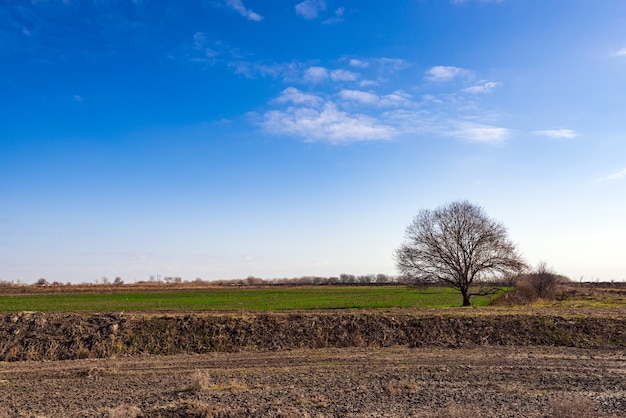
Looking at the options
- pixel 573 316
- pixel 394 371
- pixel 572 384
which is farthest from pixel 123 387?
pixel 573 316

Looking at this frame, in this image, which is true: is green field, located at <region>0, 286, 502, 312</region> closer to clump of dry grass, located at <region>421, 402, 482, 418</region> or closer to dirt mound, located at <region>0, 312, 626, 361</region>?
dirt mound, located at <region>0, 312, 626, 361</region>

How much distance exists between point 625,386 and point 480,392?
16.3ft

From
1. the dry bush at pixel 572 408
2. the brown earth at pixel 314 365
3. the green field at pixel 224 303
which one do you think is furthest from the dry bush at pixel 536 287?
the dry bush at pixel 572 408

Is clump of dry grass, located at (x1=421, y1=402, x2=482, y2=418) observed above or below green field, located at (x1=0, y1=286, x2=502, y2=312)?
below

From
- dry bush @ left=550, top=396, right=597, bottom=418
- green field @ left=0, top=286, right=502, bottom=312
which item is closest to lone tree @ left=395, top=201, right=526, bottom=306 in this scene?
green field @ left=0, top=286, right=502, bottom=312

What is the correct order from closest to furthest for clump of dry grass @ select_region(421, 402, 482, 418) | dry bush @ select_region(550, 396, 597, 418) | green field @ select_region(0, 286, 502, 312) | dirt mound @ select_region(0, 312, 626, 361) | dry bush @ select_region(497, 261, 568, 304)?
dry bush @ select_region(550, 396, 597, 418), clump of dry grass @ select_region(421, 402, 482, 418), dirt mound @ select_region(0, 312, 626, 361), green field @ select_region(0, 286, 502, 312), dry bush @ select_region(497, 261, 568, 304)

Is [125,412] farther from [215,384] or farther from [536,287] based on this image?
[536,287]

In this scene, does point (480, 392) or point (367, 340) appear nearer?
point (480, 392)

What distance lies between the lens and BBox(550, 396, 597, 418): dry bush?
38.8 ft

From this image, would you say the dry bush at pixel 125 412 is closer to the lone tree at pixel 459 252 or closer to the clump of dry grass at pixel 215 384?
the clump of dry grass at pixel 215 384

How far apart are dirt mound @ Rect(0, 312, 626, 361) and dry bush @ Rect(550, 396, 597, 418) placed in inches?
463

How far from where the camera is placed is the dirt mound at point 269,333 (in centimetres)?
2498

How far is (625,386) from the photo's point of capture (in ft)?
50.3

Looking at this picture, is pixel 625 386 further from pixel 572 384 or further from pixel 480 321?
pixel 480 321
